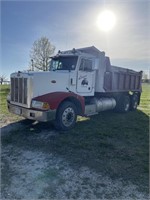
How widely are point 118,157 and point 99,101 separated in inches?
161

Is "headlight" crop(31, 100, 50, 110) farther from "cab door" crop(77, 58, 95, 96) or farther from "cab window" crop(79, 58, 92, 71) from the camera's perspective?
"cab window" crop(79, 58, 92, 71)

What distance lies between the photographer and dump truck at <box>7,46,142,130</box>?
559 cm

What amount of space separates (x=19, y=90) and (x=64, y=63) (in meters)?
2.01

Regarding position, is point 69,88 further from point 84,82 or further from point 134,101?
point 134,101

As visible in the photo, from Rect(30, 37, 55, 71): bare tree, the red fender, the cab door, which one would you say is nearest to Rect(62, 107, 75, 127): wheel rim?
the red fender

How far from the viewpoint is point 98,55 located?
311 inches

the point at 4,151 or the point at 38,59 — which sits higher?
the point at 38,59

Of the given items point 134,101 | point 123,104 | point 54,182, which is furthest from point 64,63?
point 134,101

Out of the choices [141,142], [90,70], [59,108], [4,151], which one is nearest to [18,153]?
[4,151]

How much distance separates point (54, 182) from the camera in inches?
125

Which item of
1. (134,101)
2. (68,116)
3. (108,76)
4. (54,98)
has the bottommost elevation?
(68,116)

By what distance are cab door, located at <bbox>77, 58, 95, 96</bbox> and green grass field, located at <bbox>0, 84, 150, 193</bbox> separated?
51.8 inches

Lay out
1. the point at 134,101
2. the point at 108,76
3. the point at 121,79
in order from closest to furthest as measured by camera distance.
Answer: the point at 108,76, the point at 121,79, the point at 134,101

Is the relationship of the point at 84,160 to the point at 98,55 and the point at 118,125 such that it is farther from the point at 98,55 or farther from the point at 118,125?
the point at 98,55
